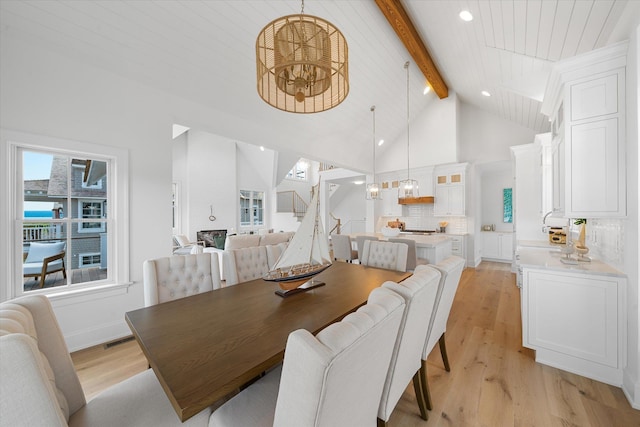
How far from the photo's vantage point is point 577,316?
1.98 m

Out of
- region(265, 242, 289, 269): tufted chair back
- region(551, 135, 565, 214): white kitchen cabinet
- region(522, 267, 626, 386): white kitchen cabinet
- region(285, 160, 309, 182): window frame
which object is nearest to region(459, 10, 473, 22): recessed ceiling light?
region(551, 135, 565, 214): white kitchen cabinet

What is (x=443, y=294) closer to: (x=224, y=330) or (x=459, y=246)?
(x=224, y=330)

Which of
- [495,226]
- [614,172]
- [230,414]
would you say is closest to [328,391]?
[230,414]

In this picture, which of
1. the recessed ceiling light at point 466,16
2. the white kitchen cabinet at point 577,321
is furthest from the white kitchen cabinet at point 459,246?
the recessed ceiling light at point 466,16

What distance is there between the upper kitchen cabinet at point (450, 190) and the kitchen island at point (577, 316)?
4147 mm

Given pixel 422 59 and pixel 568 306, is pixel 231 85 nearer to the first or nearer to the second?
pixel 422 59

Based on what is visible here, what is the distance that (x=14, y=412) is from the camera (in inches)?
23.5

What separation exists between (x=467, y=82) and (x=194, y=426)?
257 inches

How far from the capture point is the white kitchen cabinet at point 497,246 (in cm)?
638

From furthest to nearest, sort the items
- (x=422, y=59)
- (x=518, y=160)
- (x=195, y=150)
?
(x=195, y=150) → (x=518, y=160) → (x=422, y=59)

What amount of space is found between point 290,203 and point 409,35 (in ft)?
22.9

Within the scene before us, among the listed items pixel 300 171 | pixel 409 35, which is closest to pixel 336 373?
pixel 409 35

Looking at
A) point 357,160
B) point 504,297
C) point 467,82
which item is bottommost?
point 504,297

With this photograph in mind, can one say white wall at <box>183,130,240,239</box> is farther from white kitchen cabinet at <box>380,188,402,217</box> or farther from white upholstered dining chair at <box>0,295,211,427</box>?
white upholstered dining chair at <box>0,295,211,427</box>
